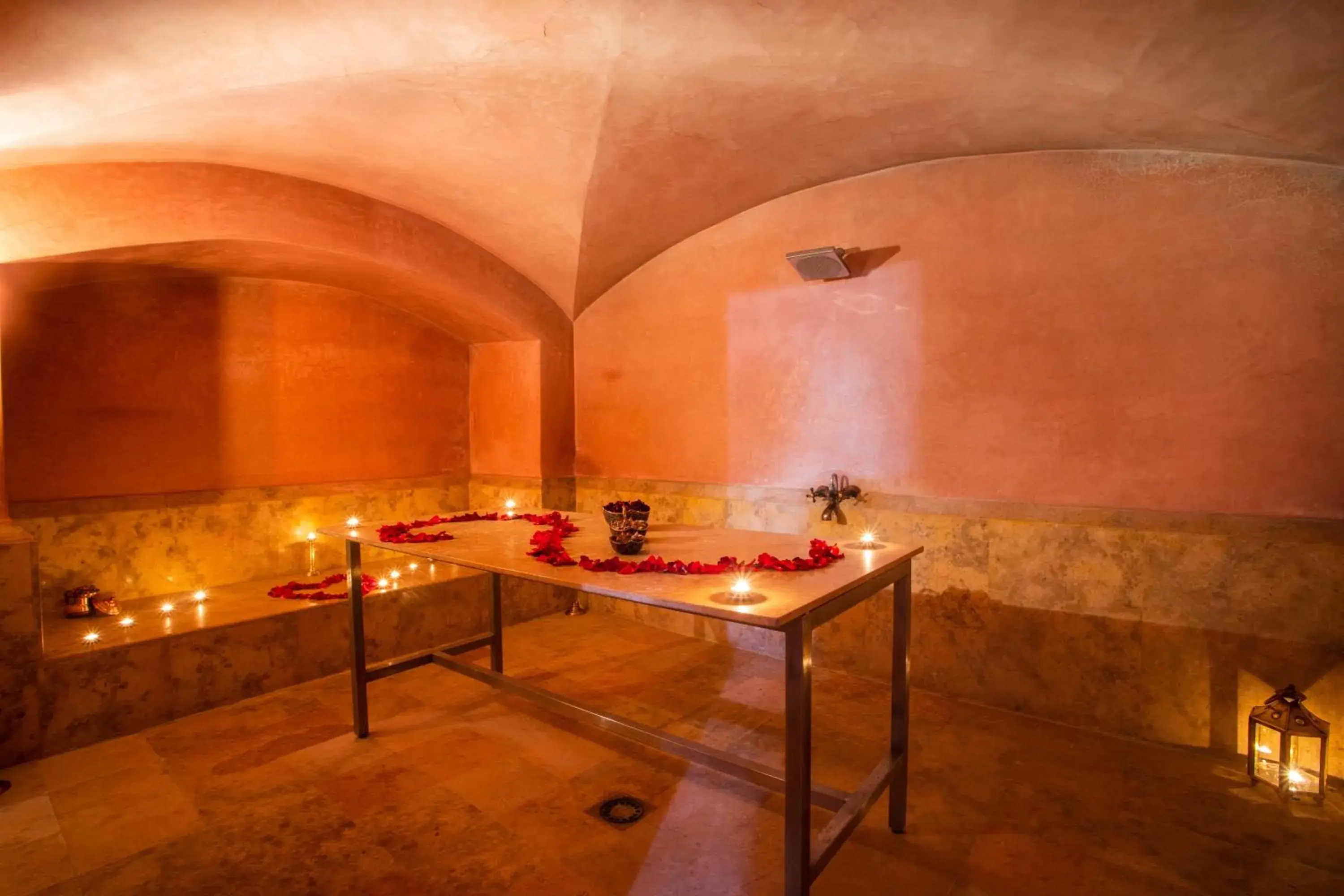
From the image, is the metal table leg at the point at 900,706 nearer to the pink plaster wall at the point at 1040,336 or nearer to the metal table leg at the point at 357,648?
the pink plaster wall at the point at 1040,336

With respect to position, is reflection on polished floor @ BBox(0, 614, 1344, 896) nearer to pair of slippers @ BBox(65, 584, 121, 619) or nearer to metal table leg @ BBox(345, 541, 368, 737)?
metal table leg @ BBox(345, 541, 368, 737)

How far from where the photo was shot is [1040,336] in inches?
151

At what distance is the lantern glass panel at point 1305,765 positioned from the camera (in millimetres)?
2963

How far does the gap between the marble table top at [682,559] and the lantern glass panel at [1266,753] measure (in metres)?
1.95

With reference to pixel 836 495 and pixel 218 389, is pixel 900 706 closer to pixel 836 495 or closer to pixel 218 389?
pixel 836 495

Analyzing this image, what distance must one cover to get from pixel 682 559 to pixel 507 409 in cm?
409

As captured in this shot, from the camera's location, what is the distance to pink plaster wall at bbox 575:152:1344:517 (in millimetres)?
3205

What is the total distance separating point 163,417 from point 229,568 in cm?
123

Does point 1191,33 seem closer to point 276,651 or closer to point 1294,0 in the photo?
point 1294,0

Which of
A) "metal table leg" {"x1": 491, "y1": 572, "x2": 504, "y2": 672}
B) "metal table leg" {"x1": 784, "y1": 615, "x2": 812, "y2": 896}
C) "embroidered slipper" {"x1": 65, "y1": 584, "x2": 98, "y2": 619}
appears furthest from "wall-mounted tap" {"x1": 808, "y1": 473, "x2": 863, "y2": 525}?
"embroidered slipper" {"x1": 65, "y1": 584, "x2": 98, "y2": 619}

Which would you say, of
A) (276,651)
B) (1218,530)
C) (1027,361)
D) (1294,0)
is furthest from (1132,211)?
(276,651)

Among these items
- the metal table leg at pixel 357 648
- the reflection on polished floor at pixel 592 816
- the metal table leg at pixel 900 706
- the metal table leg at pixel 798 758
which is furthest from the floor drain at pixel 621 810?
the metal table leg at pixel 357 648

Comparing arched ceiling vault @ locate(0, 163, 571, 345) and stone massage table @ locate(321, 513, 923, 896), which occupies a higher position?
arched ceiling vault @ locate(0, 163, 571, 345)

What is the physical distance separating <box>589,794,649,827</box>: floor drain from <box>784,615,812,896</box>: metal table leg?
0.91 meters
